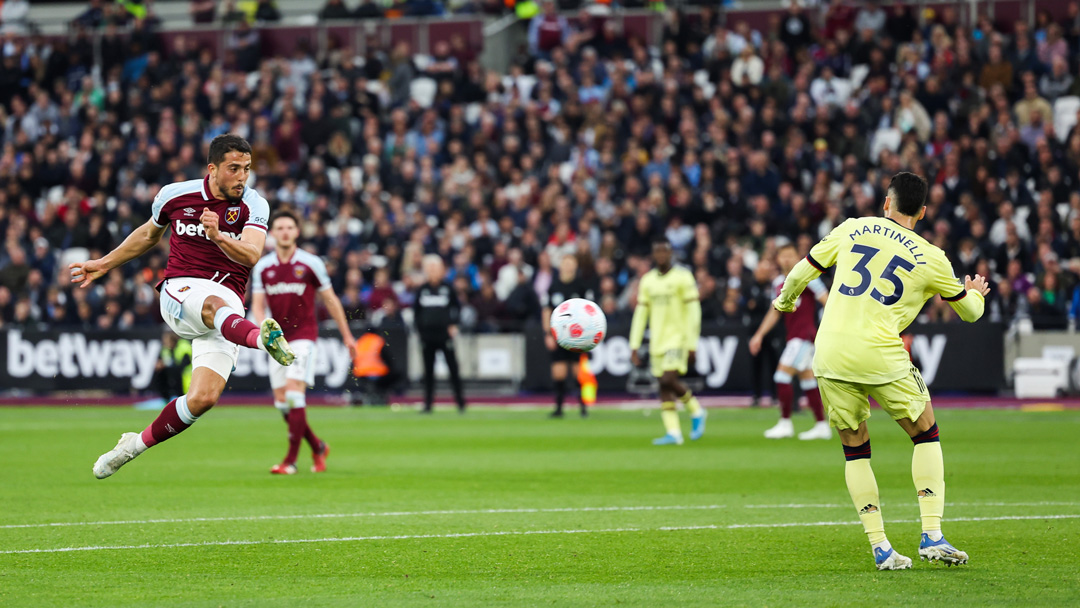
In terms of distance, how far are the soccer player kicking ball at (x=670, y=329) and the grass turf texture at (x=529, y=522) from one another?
0.47m

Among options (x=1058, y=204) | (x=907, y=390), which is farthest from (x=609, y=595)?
(x=1058, y=204)

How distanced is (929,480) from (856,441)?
1.47 feet

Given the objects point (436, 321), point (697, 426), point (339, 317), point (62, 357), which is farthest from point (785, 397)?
point (62, 357)

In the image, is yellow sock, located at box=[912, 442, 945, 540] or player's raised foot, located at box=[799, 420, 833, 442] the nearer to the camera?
yellow sock, located at box=[912, 442, 945, 540]

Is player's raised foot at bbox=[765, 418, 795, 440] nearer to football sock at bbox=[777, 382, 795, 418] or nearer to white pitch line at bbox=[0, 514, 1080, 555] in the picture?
football sock at bbox=[777, 382, 795, 418]

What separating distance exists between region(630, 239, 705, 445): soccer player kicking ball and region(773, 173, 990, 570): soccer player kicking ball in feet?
29.3

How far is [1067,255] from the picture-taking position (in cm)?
2378

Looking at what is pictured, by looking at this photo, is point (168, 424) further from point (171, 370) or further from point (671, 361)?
point (171, 370)

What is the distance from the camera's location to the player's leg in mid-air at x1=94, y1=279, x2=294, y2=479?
28.6 feet

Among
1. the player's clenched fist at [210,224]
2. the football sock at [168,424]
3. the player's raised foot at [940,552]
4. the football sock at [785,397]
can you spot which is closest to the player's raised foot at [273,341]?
the player's clenched fist at [210,224]

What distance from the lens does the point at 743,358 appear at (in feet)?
79.9

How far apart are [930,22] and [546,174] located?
860 centimetres

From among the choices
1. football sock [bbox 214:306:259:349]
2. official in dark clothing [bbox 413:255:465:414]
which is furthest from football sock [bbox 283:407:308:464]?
official in dark clothing [bbox 413:255:465:414]

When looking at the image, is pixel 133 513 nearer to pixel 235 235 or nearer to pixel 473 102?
pixel 235 235
